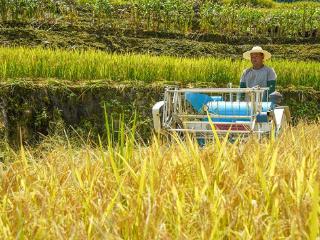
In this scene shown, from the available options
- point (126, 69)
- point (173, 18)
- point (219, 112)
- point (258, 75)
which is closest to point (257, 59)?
point (258, 75)

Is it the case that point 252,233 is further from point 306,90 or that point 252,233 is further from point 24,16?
point 24,16

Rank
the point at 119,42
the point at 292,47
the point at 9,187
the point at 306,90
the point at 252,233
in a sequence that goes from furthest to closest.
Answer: the point at 292,47
the point at 119,42
the point at 306,90
the point at 9,187
the point at 252,233

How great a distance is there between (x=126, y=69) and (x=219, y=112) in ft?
11.4

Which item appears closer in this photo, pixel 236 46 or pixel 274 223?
pixel 274 223

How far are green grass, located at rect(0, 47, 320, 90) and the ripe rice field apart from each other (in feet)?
18.3

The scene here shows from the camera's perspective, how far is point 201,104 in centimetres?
557

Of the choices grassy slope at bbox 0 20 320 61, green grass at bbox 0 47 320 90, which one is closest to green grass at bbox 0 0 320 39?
grassy slope at bbox 0 20 320 61

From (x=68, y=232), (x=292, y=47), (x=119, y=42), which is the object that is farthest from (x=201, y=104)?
(x=292, y=47)

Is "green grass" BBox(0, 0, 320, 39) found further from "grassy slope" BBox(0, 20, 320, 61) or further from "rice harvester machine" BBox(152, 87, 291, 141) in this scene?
"rice harvester machine" BBox(152, 87, 291, 141)

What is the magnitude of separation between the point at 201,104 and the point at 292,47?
11.5m

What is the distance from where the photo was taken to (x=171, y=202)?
88.4 inches

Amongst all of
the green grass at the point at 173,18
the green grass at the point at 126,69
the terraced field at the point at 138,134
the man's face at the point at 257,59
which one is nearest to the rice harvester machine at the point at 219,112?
the terraced field at the point at 138,134

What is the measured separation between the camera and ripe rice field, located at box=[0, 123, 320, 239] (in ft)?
6.26

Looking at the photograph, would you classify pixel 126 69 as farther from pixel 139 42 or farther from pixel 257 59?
pixel 139 42
